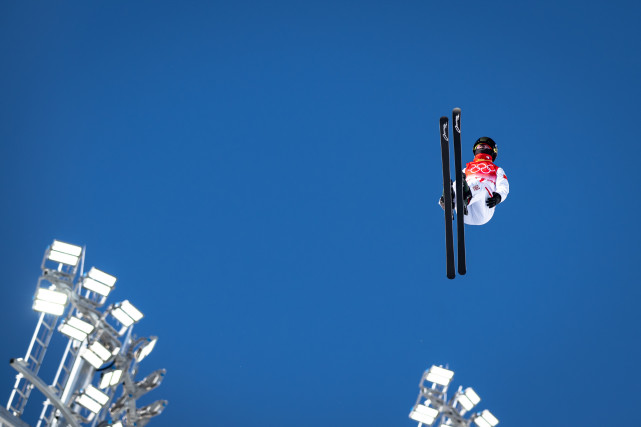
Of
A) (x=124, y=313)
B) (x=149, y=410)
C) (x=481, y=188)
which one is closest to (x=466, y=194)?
(x=481, y=188)

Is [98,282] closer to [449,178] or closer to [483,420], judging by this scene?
[449,178]

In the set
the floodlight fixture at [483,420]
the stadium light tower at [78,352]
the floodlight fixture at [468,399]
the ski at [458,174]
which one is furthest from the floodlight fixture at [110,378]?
the floodlight fixture at [483,420]

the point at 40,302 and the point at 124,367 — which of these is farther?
the point at 124,367

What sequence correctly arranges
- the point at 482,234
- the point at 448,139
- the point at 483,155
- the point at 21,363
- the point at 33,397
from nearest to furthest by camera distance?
the point at 448,139 → the point at 483,155 → the point at 21,363 → the point at 33,397 → the point at 482,234

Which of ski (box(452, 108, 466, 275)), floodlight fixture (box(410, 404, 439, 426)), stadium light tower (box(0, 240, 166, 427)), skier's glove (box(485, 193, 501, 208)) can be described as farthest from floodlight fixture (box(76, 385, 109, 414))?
skier's glove (box(485, 193, 501, 208))

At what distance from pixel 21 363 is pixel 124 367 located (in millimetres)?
1898

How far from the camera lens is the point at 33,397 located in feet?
72.3

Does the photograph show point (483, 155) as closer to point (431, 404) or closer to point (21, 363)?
point (431, 404)

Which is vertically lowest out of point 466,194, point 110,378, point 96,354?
point 110,378

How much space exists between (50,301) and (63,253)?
2.86 ft

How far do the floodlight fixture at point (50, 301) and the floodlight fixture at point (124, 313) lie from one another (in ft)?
3.24

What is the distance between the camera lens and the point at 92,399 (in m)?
9.86

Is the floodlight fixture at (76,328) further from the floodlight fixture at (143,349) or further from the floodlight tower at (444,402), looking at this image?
the floodlight tower at (444,402)

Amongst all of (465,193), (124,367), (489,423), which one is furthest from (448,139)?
(489,423)
